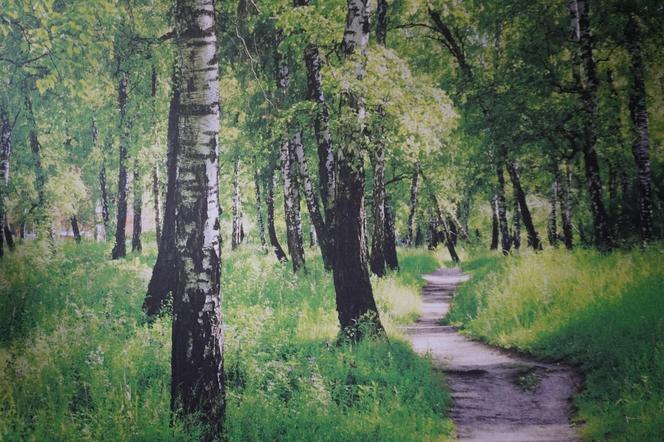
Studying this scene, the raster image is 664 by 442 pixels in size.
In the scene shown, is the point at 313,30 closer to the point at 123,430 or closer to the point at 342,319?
the point at 342,319

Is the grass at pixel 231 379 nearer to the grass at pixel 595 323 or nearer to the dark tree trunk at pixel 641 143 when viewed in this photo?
the grass at pixel 595 323

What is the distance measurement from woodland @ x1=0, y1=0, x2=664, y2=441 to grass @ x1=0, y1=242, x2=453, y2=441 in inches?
1.6

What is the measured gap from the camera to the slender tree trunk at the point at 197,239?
4777mm

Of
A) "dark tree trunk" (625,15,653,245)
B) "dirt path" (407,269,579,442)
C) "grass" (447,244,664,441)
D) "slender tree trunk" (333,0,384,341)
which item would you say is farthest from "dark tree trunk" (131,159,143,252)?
"dark tree trunk" (625,15,653,245)

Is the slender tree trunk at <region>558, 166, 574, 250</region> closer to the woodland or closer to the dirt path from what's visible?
the woodland

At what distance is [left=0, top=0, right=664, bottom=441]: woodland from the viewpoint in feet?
16.0

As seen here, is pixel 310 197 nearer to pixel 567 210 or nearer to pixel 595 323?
pixel 595 323

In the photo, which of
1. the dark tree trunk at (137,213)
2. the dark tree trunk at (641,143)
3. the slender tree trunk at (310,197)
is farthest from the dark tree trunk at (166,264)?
the dark tree trunk at (137,213)

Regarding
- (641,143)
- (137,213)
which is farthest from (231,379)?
(137,213)

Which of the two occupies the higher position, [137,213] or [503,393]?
[137,213]

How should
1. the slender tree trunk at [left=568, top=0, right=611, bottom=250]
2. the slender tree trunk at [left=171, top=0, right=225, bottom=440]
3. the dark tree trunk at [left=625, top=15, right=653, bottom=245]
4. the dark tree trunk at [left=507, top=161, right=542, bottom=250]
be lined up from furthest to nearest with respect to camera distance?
the dark tree trunk at [left=507, top=161, right=542, bottom=250], the dark tree trunk at [left=625, top=15, right=653, bottom=245], the slender tree trunk at [left=568, top=0, right=611, bottom=250], the slender tree trunk at [left=171, top=0, right=225, bottom=440]

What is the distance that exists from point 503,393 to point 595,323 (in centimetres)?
232

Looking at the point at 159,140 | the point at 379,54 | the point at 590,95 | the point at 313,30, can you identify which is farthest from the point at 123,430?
the point at 159,140

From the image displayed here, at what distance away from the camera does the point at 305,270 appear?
1568 cm
